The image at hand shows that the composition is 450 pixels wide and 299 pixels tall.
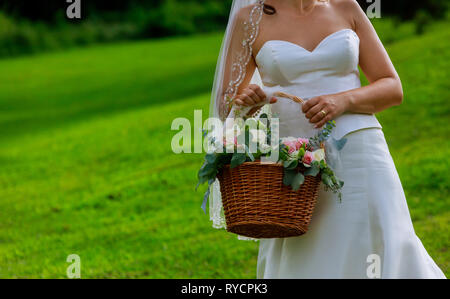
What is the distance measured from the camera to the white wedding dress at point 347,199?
3.53 metres

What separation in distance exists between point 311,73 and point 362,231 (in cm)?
90

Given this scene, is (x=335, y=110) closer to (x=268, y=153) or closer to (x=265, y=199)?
(x=268, y=153)

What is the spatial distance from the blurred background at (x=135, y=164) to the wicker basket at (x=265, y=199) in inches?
132

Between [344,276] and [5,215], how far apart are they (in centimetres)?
736

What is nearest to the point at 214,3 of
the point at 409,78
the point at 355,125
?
the point at 409,78

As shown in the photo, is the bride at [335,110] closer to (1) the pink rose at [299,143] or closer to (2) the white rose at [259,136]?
(1) the pink rose at [299,143]

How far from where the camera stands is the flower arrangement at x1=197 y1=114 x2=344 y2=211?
3.21m

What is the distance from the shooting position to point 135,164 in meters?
11.9

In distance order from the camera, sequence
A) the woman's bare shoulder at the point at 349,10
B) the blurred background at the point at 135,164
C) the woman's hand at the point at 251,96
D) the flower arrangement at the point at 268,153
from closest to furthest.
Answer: the flower arrangement at the point at 268,153
the woman's hand at the point at 251,96
the woman's bare shoulder at the point at 349,10
the blurred background at the point at 135,164
